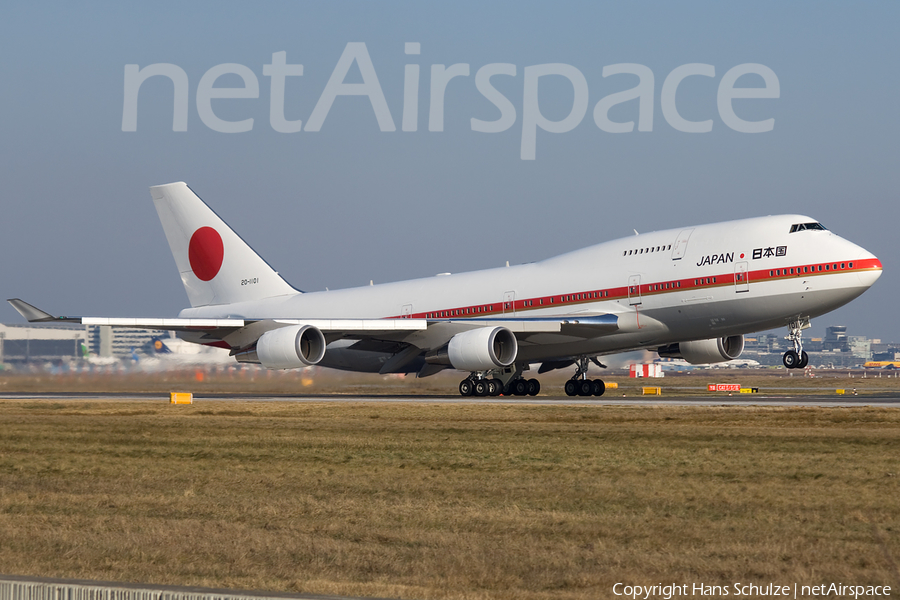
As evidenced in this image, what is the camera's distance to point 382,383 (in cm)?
4634

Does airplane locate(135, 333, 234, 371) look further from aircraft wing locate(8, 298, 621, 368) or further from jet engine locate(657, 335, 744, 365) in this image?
jet engine locate(657, 335, 744, 365)

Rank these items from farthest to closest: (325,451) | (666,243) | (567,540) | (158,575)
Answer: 1. (666,243)
2. (325,451)
3. (567,540)
4. (158,575)

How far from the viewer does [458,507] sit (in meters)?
11.2

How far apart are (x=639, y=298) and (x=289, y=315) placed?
1665 cm

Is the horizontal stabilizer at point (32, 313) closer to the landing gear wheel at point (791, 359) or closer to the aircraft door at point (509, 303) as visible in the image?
the aircraft door at point (509, 303)

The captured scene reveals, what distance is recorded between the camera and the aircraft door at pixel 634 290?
33.4 m

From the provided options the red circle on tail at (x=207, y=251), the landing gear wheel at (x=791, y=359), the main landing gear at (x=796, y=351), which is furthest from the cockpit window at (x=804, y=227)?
the red circle on tail at (x=207, y=251)

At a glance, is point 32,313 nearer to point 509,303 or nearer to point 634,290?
point 509,303

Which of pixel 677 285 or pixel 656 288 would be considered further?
pixel 656 288

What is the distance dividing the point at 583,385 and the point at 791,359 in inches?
364

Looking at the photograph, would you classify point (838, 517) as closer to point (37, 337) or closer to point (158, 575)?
point (158, 575)

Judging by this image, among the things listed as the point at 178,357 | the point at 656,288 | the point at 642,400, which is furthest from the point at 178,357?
the point at 656,288

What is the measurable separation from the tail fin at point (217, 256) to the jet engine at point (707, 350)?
1694 centimetres

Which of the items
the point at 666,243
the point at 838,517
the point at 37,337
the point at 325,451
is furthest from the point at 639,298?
the point at 37,337
